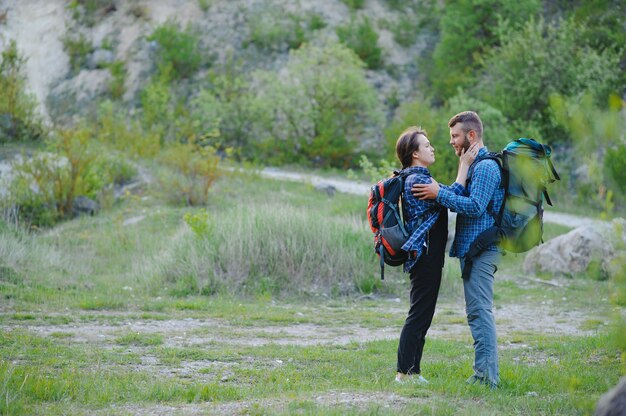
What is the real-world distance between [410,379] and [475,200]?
1.51m

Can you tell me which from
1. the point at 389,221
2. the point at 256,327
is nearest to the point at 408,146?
the point at 389,221

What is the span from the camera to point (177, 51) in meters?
37.9

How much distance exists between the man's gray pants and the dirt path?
11363 millimetres

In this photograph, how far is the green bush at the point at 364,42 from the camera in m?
37.6

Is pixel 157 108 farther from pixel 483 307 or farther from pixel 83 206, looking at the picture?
pixel 483 307

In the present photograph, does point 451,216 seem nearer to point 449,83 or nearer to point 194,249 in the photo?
point 194,249

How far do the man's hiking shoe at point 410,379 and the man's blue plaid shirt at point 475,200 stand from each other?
101 centimetres

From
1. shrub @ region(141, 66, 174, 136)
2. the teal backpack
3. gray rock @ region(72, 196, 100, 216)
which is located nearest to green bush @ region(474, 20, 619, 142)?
shrub @ region(141, 66, 174, 136)

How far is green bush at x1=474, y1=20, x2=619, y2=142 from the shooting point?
26.7 meters

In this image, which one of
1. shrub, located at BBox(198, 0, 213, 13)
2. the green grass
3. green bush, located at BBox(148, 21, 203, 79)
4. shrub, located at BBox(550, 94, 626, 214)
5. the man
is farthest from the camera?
shrub, located at BBox(198, 0, 213, 13)

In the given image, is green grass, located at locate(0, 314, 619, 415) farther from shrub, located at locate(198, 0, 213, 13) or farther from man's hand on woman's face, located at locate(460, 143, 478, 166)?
shrub, located at locate(198, 0, 213, 13)

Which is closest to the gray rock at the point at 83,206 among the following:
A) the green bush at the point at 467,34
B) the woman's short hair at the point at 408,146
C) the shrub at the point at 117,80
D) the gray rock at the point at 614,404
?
the woman's short hair at the point at 408,146

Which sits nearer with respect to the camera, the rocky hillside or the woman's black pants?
the woman's black pants

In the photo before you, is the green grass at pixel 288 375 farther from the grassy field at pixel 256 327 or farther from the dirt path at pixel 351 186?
the dirt path at pixel 351 186
